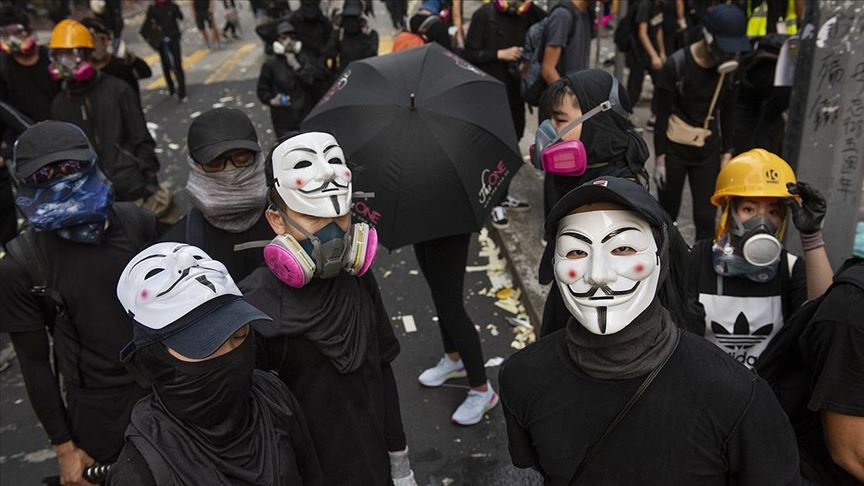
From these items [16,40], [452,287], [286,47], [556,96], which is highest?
[16,40]

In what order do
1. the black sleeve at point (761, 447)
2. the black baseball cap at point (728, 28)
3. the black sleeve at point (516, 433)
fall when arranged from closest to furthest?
the black sleeve at point (761, 447) → the black sleeve at point (516, 433) → the black baseball cap at point (728, 28)

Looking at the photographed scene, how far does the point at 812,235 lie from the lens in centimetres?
281

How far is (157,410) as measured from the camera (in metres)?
1.98

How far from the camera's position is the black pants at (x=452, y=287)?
3824 millimetres

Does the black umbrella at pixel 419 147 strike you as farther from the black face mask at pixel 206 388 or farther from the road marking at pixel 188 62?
the road marking at pixel 188 62

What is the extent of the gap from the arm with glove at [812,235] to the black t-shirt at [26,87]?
6.23 meters

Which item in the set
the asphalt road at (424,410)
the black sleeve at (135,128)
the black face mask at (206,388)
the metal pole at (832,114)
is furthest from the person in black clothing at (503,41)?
the black face mask at (206,388)

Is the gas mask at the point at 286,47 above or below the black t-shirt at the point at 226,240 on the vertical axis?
above

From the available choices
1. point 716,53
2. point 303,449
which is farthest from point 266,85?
point 303,449

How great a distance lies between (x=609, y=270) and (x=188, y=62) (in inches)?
640

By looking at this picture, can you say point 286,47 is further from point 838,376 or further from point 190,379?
point 838,376

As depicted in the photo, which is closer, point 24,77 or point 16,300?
point 16,300

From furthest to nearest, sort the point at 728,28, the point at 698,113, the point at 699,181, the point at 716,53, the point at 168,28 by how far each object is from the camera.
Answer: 1. the point at 168,28
2. the point at 699,181
3. the point at 698,113
4. the point at 716,53
5. the point at 728,28

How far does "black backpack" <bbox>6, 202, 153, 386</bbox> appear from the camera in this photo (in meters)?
2.81
